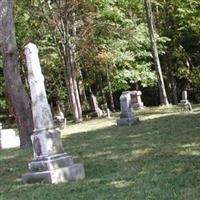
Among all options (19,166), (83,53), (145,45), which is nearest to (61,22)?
(83,53)

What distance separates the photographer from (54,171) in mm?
9875

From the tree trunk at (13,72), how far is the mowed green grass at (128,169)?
4.61ft

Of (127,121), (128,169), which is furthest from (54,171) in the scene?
(127,121)

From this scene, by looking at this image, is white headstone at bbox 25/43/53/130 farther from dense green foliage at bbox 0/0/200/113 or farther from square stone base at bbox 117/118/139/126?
dense green foliage at bbox 0/0/200/113

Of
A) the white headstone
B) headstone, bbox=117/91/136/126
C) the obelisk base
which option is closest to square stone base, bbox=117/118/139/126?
headstone, bbox=117/91/136/126

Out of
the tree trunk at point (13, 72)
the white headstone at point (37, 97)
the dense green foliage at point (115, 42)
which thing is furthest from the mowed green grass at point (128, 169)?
the dense green foliage at point (115, 42)

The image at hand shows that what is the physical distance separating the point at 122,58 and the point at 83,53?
410cm

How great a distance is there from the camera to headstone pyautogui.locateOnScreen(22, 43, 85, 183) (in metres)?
9.97

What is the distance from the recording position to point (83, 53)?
106 feet

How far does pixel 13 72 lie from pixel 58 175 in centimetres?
747

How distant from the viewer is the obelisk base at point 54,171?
988 cm

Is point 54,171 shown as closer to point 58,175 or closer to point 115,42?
point 58,175

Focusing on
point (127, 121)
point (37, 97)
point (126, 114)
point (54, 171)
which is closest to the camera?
point (54, 171)

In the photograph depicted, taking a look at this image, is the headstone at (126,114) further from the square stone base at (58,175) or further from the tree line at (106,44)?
the square stone base at (58,175)
